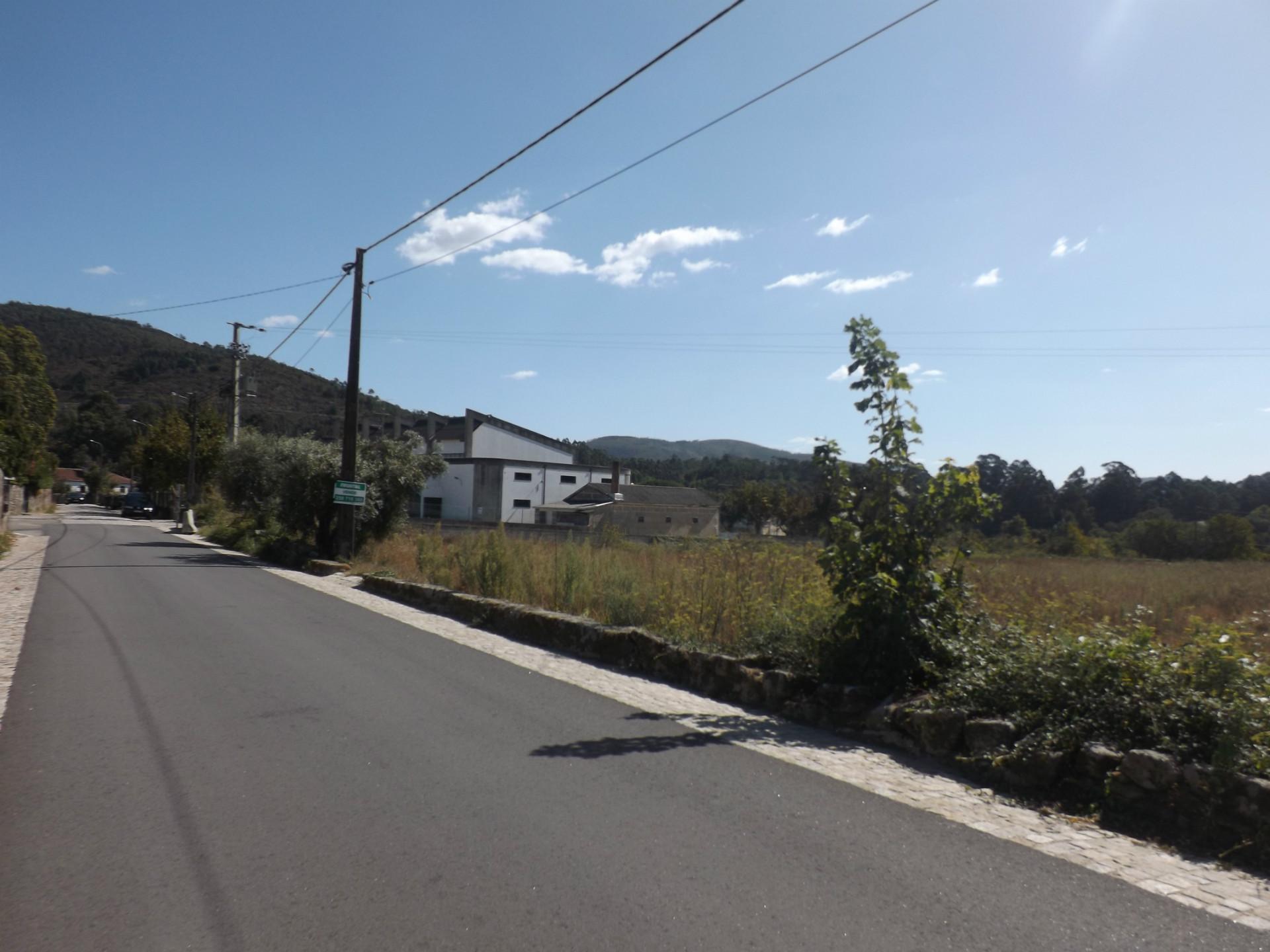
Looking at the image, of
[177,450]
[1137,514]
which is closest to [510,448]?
[177,450]

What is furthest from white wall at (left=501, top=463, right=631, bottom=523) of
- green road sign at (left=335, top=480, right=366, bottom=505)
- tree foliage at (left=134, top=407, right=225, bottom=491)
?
green road sign at (left=335, top=480, right=366, bottom=505)

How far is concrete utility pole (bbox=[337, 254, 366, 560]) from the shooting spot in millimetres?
23766

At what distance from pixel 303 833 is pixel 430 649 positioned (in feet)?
21.2

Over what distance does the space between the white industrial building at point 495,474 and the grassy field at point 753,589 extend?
44.7m

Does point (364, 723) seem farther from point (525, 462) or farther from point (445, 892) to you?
point (525, 462)

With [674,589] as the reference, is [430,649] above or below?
below

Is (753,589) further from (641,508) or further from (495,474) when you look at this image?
(495,474)

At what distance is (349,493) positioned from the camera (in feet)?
76.9

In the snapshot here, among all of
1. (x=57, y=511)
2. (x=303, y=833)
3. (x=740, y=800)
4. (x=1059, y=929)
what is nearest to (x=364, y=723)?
(x=303, y=833)

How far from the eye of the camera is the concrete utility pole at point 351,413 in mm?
23766

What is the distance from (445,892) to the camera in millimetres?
4195

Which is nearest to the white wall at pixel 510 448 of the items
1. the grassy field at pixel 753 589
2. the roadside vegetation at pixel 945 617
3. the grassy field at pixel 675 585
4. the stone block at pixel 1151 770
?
the grassy field at pixel 675 585

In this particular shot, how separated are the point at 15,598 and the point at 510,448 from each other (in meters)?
64.2

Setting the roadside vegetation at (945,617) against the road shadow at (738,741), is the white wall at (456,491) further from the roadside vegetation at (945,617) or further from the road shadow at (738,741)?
the road shadow at (738,741)
